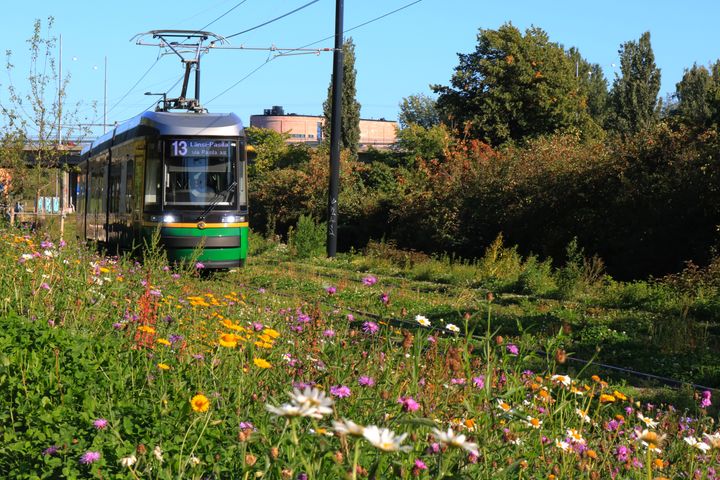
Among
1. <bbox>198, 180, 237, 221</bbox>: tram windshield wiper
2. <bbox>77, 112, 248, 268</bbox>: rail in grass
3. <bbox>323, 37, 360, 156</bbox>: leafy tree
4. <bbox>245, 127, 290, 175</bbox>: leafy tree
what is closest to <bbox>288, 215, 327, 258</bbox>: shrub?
<bbox>77, 112, 248, 268</bbox>: rail in grass

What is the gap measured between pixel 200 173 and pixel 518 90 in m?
32.5

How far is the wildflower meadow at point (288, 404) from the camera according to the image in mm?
3373

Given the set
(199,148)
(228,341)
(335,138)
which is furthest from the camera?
(335,138)

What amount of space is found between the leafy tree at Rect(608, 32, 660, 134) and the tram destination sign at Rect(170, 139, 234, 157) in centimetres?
4655

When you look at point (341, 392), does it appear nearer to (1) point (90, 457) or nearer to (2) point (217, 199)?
(1) point (90, 457)

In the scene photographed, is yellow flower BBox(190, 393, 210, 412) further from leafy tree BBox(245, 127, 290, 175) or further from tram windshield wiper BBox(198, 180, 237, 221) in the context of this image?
leafy tree BBox(245, 127, 290, 175)

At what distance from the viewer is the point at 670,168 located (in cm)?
2072

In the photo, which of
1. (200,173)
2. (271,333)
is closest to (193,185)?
(200,173)

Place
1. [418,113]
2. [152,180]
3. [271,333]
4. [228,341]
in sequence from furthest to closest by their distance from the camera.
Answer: [418,113], [152,180], [271,333], [228,341]

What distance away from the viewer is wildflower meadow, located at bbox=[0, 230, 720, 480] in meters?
3.37

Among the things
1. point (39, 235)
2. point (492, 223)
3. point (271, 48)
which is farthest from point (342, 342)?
point (271, 48)

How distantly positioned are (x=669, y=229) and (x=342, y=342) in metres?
16.6

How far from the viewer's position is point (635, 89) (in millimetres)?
63656

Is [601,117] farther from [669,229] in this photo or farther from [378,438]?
[378,438]
